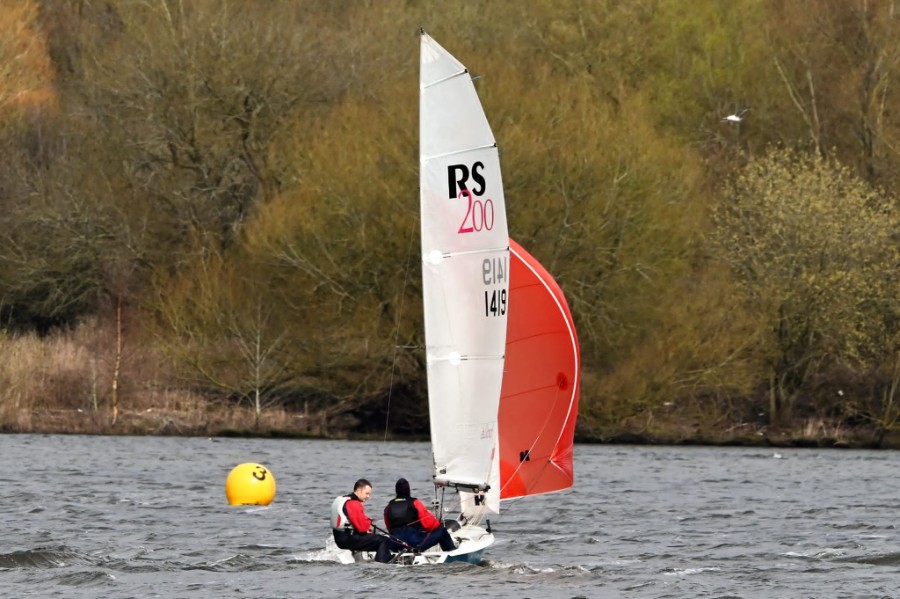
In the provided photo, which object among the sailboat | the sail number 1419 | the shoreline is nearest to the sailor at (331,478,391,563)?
the sailboat

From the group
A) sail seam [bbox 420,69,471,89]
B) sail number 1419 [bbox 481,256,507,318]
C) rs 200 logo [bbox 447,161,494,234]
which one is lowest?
sail number 1419 [bbox 481,256,507,318]

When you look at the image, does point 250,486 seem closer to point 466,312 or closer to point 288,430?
point 466,312

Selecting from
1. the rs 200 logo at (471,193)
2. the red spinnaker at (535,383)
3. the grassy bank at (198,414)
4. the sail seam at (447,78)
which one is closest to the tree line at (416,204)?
the grassy bank at (198,414)

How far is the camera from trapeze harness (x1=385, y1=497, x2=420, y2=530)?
20.8 m

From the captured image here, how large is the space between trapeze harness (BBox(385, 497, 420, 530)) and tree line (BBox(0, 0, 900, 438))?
70.7ft

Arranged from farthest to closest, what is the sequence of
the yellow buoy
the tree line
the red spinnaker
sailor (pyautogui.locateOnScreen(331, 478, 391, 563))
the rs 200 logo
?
1. the tree line
2. the yellow buoy
3. the red spinnaker
4. sailor (pyautogui.locateOnScreen(331, 478, 391, 563))
5. the rs 200 logo

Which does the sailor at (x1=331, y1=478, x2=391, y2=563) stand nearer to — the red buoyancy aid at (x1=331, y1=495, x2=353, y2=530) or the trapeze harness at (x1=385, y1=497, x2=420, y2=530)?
the red buoyancy aid at (x1=331, y1=495, x2=353, y2=530)

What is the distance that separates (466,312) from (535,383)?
5.84 feet

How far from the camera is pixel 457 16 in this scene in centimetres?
5412

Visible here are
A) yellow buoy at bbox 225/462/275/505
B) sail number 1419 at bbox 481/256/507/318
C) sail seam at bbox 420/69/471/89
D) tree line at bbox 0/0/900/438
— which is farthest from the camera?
tree line at bbox 0/0/900/438

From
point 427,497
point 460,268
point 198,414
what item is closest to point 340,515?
point 460,268

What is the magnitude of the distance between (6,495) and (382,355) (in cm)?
1520

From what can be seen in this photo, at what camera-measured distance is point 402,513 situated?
20.9 m

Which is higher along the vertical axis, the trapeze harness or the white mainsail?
the white mainsail
